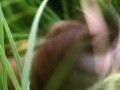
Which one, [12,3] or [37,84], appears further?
[12,3]

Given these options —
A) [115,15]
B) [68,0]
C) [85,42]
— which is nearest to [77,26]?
[85,42]

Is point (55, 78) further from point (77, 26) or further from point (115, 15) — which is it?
point (115, 15)

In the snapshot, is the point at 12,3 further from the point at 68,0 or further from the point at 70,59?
the point at 70,59

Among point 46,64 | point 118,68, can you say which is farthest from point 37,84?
point 118,68

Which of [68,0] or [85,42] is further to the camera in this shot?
[68,0]

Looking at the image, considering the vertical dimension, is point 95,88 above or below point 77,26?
below

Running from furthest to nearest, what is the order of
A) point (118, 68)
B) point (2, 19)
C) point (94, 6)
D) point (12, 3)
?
point (12, 3), point (94, 6), point (118, 68), point (2, 19)

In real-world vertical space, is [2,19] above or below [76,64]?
above

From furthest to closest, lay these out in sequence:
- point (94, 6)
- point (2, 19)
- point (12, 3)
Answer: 1. point (12, 3)
2. point (94, 6)
3. point (2, 19)

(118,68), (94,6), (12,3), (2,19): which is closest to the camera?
(2,19)
